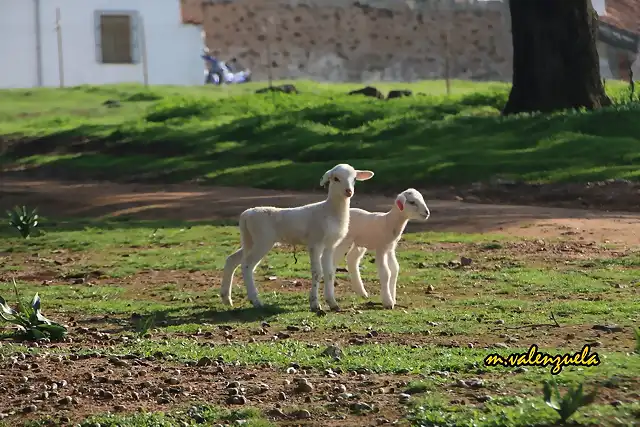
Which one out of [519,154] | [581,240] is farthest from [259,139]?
[581,240]

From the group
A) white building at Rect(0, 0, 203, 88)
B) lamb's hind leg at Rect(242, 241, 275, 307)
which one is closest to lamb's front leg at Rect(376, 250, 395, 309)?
lamb's hind leg at Rect(242, 241, 275, 307)

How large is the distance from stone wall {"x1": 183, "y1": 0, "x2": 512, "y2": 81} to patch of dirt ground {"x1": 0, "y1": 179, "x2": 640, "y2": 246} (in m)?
22.4

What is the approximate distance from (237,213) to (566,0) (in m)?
8.44

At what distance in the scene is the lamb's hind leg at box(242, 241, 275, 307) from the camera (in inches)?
405

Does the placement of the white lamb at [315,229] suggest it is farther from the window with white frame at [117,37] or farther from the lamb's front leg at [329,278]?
the window with white frame at [117,37]

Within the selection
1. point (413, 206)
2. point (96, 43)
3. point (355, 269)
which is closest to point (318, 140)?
point (355, 269)

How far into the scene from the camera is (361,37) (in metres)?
45.9

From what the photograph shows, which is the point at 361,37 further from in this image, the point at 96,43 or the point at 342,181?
the point at 342,181

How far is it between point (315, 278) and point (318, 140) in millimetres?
13117

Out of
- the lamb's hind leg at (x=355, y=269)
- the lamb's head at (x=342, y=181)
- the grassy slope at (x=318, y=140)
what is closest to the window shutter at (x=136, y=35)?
the grassy slope at (x=318, y=140)

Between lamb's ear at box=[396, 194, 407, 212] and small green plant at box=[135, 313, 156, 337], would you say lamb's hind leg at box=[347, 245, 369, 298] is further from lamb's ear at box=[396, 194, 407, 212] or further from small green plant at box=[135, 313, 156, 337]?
small green plant at box=[135, 313, 156, 337]

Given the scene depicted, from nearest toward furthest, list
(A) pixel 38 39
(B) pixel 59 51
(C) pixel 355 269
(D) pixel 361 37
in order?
(C) pixel 355 269
(A) pixel 38 39
(B) pixel 59 51
(D) pixel 361 37

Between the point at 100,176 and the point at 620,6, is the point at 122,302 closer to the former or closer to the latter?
the point at 100,176

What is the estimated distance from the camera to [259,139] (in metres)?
24.1
